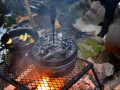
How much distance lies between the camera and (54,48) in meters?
2.44

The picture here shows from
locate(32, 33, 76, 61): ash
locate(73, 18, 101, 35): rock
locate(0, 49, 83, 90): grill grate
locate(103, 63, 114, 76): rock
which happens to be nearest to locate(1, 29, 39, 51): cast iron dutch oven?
locate(0, 49, 83, 90): grill grate

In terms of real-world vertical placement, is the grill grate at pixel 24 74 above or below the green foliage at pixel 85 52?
above

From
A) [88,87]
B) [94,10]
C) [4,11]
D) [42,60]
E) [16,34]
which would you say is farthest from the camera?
[4,11]

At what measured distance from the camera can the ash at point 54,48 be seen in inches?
87.6

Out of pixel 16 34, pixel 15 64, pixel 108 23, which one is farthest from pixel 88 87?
pixel 108 23

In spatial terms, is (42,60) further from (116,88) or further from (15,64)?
(116,88)

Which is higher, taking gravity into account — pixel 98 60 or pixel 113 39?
pixel 113 39

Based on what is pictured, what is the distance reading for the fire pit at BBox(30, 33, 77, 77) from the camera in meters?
2.14

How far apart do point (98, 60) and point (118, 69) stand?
839mm

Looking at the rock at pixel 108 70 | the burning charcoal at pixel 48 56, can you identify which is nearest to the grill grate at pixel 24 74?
the burning charcoal at pixel 48 56

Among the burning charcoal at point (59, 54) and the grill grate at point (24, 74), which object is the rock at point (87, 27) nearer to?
the grill grate at point (24, 74)

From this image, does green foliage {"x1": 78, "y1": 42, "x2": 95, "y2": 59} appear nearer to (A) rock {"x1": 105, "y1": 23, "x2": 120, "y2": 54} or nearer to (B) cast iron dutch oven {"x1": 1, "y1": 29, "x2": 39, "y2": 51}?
(A) rock {"x1": 105, "y1": 23, "x2": 120, "y2": 54}

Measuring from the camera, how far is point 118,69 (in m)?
4.23

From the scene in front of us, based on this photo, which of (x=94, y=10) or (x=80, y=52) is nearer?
(x=80, y=52)
